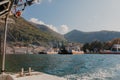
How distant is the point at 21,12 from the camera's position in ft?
92.2

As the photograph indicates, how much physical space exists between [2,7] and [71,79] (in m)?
24.0

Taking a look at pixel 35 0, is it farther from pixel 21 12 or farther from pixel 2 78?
pixel 2 78

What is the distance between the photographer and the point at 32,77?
2442 centimetres

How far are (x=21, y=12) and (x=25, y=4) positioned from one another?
2.28m

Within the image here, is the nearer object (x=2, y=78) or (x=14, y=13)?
(x=2, y=78)

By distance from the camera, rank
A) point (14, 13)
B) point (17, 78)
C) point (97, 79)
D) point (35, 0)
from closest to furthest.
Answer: point (17, 78)
point (35, 0)
point (14, 13)
point (97, 79)

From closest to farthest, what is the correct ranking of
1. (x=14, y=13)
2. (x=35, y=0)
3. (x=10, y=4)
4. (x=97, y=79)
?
(x=10, y=4) → (x=35, y=0) → (x=14, y=13) → (x=97, y=79)

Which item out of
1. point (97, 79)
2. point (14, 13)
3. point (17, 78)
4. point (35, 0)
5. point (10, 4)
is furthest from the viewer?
point (97, 79)

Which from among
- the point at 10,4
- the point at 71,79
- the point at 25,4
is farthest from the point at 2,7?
the point at 71,79

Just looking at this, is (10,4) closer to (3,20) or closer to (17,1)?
(17,1)

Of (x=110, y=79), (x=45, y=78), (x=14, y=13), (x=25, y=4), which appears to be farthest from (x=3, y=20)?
(x=110, y=79)

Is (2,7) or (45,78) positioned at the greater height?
(2,7)

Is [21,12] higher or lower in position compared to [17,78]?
higher

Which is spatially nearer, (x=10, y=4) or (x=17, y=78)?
(x=10, y=4)
